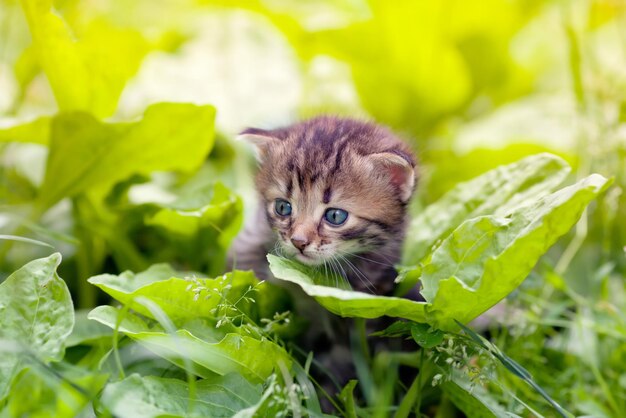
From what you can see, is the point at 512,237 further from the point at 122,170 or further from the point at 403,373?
the point at 122,170

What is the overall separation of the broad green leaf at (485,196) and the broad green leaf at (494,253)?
0.92ft

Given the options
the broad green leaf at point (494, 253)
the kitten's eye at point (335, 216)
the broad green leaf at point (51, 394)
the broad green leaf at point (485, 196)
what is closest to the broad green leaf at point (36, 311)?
the broad green leaf at point (51, 394)

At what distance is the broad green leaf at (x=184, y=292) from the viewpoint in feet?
5.15

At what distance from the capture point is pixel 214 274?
2211 millimetres

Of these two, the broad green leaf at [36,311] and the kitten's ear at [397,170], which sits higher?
the kitten's ear at [397,170]

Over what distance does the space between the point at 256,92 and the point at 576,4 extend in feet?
6.06

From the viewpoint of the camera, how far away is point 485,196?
1979 mm

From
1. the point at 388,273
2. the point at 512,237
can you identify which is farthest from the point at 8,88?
the point at 512,237

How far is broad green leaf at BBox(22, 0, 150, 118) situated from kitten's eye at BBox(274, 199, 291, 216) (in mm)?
751

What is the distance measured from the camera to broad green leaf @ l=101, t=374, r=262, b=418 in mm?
1337

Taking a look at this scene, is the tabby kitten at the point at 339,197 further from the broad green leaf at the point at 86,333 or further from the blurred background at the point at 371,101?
the broad green leaf at the point at 86,333

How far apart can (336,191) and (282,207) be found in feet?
0.65

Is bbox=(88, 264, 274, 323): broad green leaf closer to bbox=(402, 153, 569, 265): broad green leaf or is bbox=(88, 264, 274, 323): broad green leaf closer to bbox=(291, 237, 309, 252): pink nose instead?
bbox=(291, 237, 309, 252): pink nose

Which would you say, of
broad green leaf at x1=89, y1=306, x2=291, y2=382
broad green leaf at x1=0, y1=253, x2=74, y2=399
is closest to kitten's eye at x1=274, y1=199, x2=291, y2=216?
broad green leaf at x1=89, y1=306, x2=291, y2=382
